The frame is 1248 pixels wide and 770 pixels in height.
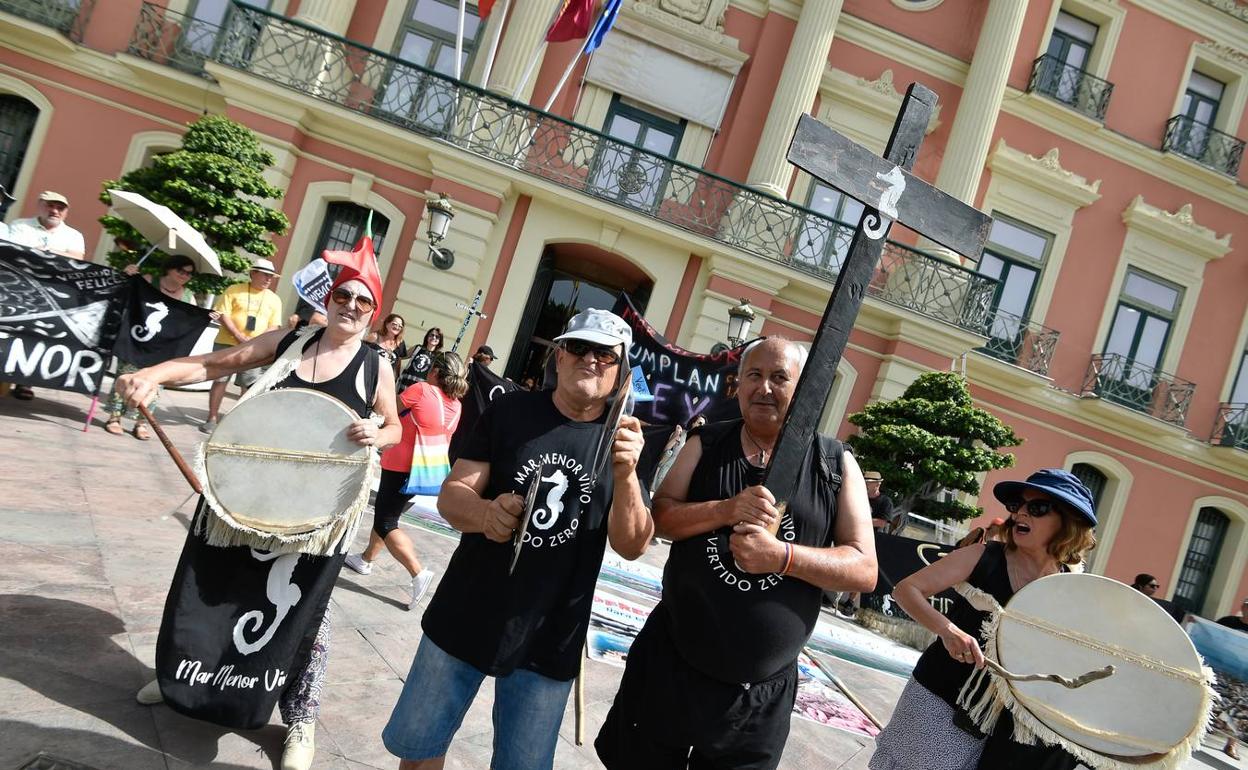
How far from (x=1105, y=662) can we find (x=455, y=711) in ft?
6.82

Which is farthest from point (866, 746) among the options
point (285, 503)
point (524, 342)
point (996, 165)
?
point (996, 165)

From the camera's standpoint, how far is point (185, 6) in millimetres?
14172

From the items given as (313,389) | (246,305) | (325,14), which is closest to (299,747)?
(313,389)

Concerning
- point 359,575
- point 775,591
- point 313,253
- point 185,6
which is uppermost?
point 185,6

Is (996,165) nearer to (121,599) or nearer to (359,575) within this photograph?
(359,575)

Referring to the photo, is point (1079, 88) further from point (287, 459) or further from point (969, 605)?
point (287, 459)

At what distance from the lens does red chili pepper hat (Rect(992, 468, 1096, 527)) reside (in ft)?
8.66

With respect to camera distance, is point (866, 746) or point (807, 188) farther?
point (807, 188)

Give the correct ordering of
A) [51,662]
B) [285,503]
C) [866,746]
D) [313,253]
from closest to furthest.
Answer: [285,503]
[51,662]
[866,746]
[313,253]

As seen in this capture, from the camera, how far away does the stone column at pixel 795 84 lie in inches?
561

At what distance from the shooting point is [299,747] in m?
2.81

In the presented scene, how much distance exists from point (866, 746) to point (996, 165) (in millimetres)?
14240

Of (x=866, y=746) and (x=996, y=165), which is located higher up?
(x=996, y=165)

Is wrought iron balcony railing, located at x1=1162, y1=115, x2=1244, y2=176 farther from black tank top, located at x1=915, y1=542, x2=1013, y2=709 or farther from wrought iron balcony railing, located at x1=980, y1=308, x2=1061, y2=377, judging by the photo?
→ black tank top, located at x1=915, y1=542, x2=1013, y2=709
